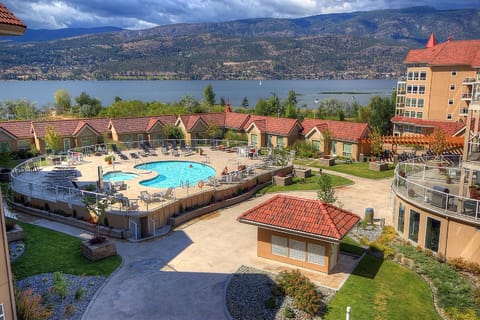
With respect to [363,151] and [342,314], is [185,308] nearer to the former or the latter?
[342,314]

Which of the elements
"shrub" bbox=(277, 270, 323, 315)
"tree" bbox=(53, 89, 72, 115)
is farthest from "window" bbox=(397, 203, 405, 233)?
"tree" bbox=(53, 89, 72, 115)

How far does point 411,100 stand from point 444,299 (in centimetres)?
4893

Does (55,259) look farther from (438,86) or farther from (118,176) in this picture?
(438,86)

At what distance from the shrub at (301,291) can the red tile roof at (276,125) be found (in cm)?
3201

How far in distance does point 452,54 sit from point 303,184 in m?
34.3

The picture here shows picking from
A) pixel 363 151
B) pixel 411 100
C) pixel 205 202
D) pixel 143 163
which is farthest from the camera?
pixel 411 100

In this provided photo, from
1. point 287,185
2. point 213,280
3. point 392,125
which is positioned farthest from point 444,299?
point 392,125

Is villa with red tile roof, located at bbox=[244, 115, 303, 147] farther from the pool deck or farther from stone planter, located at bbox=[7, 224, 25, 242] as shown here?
stone planter, located at bbox=[7, 224, 25, 242]

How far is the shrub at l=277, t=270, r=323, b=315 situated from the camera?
16062mm

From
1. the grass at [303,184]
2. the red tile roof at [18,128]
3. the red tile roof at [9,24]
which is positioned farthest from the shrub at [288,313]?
the red tile roof at [18,128]

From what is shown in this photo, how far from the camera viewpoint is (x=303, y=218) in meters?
20.0

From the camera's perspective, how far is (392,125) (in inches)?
2648

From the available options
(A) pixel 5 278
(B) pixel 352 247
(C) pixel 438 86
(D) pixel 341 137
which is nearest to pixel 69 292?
(A) pixel 5 278

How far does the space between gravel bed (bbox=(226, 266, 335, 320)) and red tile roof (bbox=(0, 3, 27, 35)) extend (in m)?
12.2
